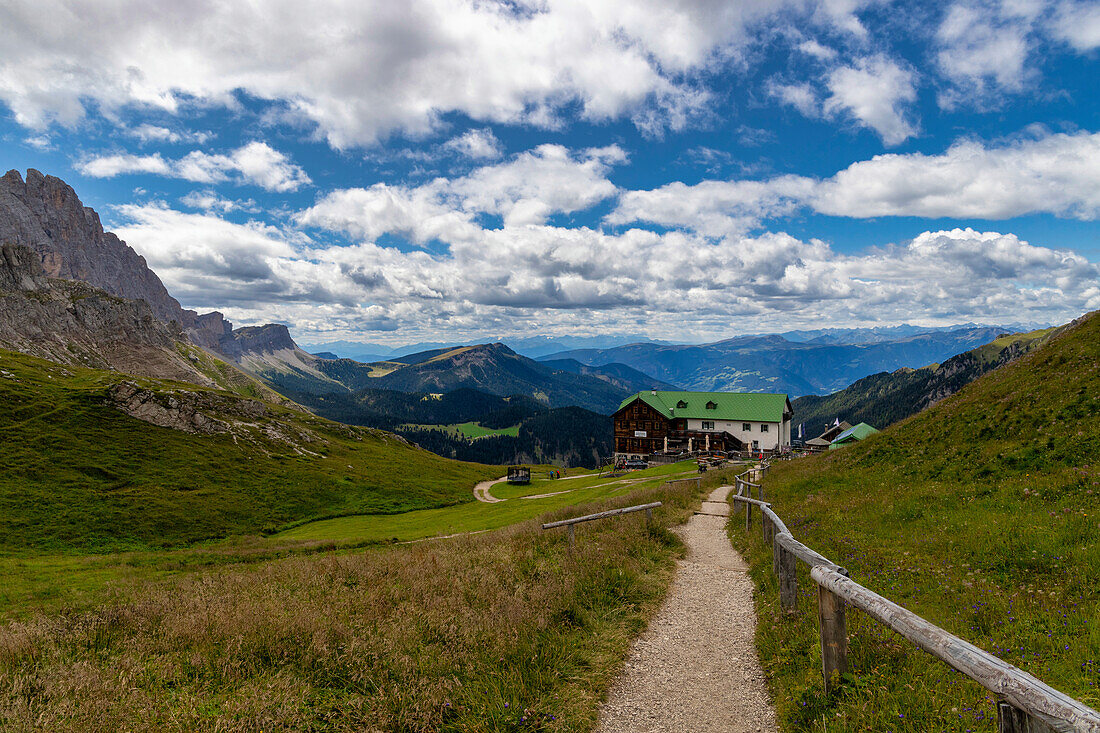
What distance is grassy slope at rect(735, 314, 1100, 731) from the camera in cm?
560

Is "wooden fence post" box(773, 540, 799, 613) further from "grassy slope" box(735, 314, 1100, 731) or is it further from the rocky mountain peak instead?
the rocky mountain peak

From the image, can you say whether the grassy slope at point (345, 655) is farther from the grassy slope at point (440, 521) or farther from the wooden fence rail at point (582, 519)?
the grassy slope at point (440, 521)

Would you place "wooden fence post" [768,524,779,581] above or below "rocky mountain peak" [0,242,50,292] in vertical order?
below

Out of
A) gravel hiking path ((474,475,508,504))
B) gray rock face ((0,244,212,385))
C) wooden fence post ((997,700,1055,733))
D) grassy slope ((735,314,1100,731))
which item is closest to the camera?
wooden fence post ((997,700,1055,733))

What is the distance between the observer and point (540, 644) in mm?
7953

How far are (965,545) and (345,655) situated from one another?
1320 centimetres

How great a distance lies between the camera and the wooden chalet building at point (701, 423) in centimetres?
8519

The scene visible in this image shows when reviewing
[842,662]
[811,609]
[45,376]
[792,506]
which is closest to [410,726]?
[842,662]

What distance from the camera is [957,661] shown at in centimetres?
412

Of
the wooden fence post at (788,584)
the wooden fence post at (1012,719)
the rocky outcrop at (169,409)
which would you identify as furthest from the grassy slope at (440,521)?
the rocky outcrop at (169,409)

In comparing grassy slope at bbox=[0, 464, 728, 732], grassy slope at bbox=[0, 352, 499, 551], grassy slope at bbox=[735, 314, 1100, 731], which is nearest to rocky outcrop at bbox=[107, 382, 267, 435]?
grassy slope at bbox=[0, 352, 499, 551]

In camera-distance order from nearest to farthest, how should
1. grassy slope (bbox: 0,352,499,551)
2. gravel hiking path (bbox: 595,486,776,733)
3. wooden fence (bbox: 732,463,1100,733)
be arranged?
wooden fence (bbox: 732,463,1100,733)
gravel hiking path (bbox: 595,486,776,733)
grassy slope (bbox: 0,352,499,551)

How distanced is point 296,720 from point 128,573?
34.3 metres

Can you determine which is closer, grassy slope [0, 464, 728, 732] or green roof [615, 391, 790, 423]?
grassy slope [0, 464, 728, 732]
